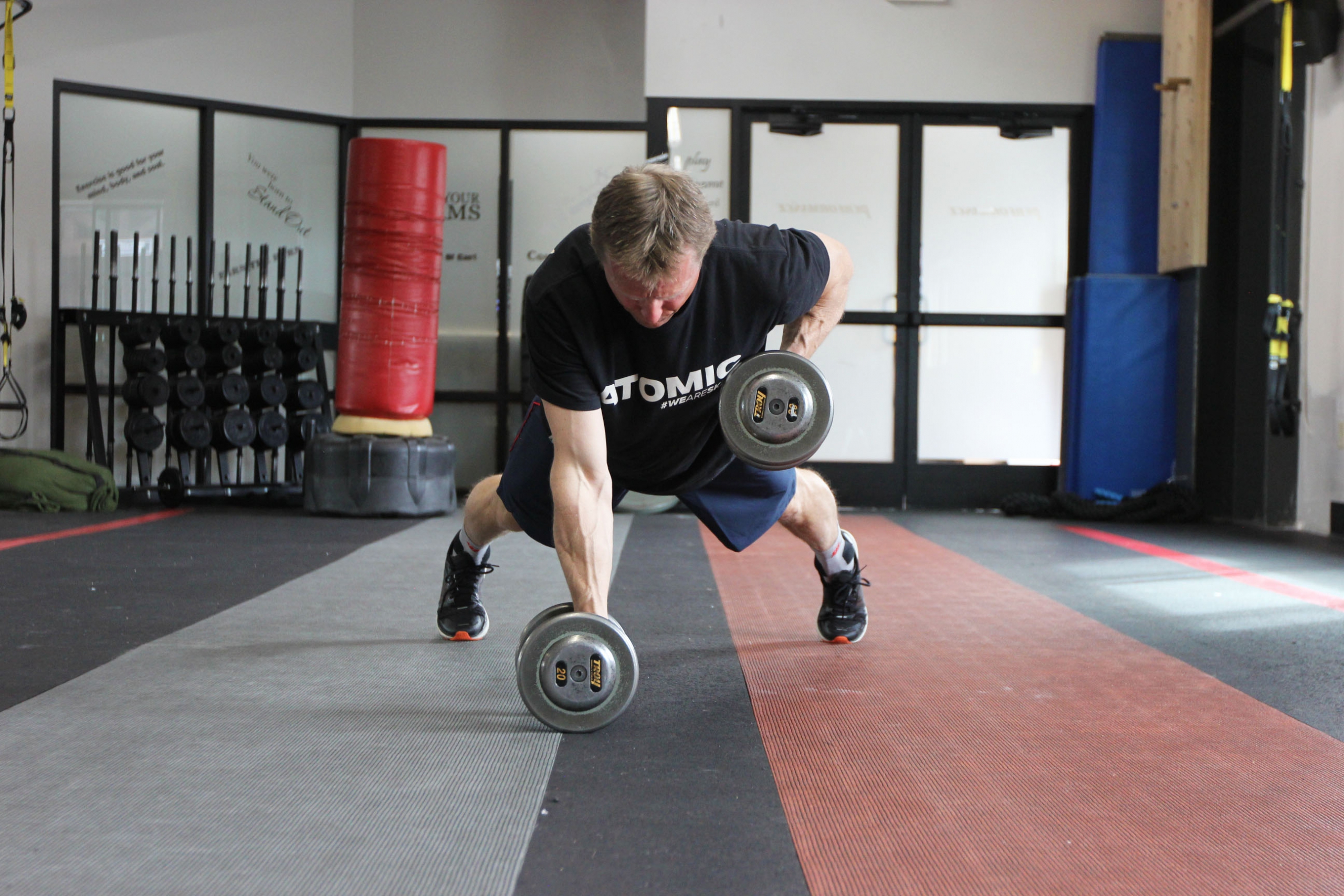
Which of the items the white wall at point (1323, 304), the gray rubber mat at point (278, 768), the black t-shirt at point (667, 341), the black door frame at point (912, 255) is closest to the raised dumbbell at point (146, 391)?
the black door frame at point (912, 255)

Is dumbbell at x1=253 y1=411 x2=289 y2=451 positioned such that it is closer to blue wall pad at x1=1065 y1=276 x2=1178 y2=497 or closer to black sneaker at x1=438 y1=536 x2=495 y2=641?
black sneaker at x1=438 y1=536 x2=495 y2=641

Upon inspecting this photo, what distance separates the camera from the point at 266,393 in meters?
5.30

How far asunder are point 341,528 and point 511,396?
7.45 feet

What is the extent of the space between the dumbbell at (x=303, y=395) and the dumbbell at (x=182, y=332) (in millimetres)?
500

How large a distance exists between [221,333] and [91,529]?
139 cm

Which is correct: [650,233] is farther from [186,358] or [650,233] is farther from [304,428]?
[304,428]

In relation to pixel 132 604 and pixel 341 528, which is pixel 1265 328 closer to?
pixel 341 528

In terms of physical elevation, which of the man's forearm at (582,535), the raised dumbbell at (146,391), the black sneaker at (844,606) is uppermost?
the raised dumbbell at (146,391)

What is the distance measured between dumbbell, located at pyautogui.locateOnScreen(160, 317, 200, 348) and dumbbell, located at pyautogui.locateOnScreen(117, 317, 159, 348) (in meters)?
0.05

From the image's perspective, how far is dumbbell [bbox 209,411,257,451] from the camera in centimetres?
516

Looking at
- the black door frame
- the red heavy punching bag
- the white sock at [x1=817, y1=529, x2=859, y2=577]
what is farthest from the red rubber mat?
the black door frame

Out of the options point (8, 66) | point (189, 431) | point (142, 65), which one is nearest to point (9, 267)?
point (8, 66)

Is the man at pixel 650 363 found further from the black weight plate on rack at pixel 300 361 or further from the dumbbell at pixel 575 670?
the black weight plate on rack at pixel 300 361

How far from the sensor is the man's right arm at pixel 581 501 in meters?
1.55
